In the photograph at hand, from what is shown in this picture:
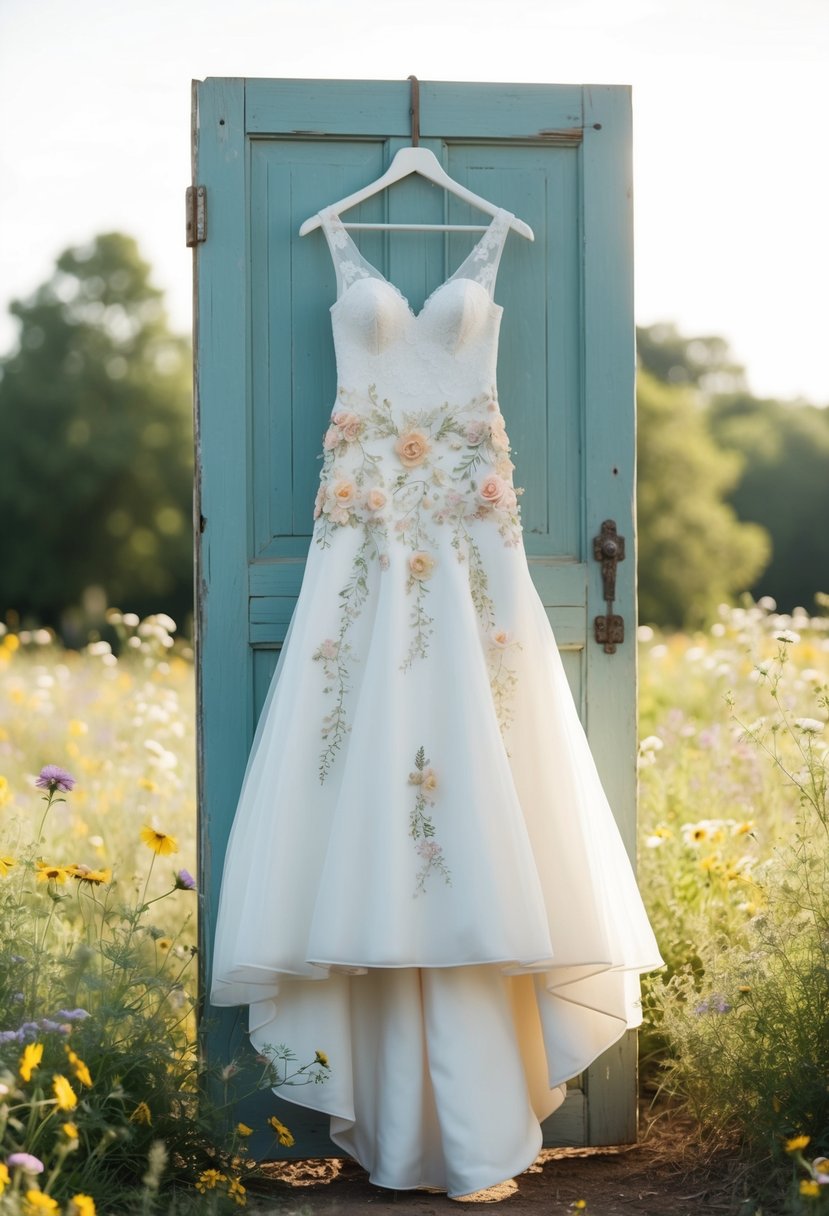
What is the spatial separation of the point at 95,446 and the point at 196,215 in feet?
65.2

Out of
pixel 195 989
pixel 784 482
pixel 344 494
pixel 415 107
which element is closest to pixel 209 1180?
pixel 195 989

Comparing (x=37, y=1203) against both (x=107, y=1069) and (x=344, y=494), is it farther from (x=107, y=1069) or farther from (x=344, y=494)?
(x=344, y=494)

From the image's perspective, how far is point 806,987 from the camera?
2.58m

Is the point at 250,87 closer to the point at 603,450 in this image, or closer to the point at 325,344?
the point at 325,344

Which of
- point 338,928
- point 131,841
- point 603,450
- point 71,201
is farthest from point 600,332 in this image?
point 71,201

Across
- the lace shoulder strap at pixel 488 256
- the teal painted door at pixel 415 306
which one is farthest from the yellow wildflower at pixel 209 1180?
the lace shoulder strap at pixel 488 256

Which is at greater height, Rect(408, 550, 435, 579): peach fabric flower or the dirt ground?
Rect(408, 550, 435, 579): peach fabric flower

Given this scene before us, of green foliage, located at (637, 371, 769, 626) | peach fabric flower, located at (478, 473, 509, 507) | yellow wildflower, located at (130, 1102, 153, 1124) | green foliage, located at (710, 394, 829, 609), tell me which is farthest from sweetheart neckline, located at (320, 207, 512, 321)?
green foliage, located at (710, 394, 829, 609)

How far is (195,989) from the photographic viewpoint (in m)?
3.21

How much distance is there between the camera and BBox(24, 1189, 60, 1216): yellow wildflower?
170 centimetres

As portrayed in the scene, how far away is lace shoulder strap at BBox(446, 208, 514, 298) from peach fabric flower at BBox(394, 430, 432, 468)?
1.32 ft

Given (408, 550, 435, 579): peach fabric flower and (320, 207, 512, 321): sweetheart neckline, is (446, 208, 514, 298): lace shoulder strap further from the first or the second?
(408, 550, 435, 579): peach fabric flower

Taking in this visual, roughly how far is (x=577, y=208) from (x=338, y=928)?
5.87 feet

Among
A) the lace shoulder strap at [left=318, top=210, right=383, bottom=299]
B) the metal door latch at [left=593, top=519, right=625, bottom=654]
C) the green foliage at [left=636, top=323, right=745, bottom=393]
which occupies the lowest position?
the metal door latch at [left=593, top=519, right=625, bottom=654]
